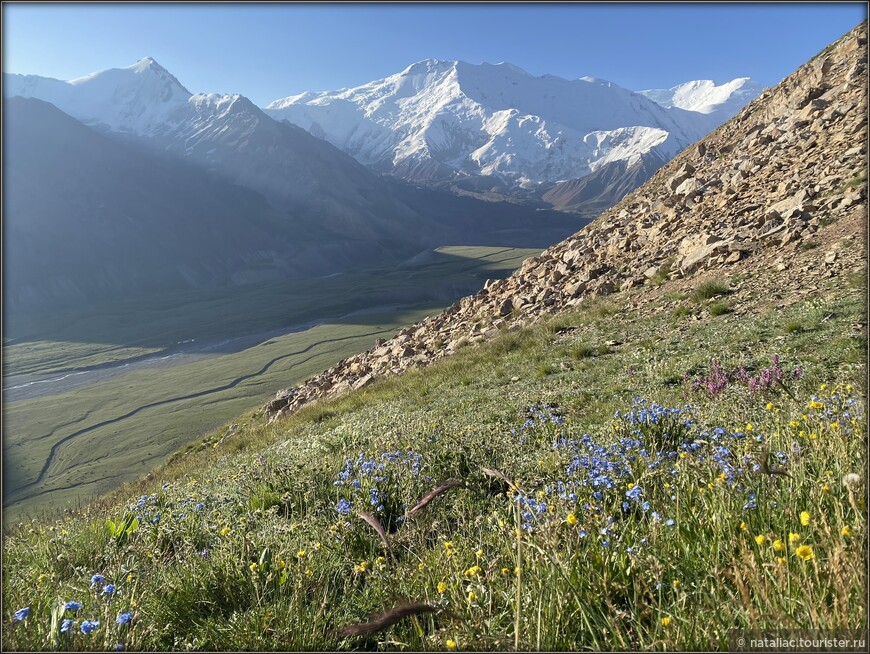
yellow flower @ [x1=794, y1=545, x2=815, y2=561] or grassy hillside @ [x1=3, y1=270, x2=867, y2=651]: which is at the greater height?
yellow flower @ [x1=794, y1=545, x2=815, y2=561]

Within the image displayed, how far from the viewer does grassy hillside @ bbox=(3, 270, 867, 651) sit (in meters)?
2.21

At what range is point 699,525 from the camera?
8.93ft

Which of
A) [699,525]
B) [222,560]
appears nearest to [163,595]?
[222,560]

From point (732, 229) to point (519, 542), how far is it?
47.5ft

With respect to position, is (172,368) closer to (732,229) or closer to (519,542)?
(732,229)

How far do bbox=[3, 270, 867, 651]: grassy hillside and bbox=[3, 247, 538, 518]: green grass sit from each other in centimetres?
167

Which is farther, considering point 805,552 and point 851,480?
point 851,480

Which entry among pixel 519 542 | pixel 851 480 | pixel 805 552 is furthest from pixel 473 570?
pixel 851 480

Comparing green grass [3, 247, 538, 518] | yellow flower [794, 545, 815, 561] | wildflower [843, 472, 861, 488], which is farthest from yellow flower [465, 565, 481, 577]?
green grass [3, 247, 538, 518]

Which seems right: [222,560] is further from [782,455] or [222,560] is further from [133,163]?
[133,163]

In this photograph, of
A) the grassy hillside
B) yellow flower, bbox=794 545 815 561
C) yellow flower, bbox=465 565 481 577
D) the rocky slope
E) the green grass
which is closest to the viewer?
yellow flower, bbox=794 545 815 561

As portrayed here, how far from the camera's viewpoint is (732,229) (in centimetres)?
1388

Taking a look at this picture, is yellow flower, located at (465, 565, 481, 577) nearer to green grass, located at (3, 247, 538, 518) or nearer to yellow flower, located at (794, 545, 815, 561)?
yellow flower, located at (794, 545, 815, 561)

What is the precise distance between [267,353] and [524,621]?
67978mm
